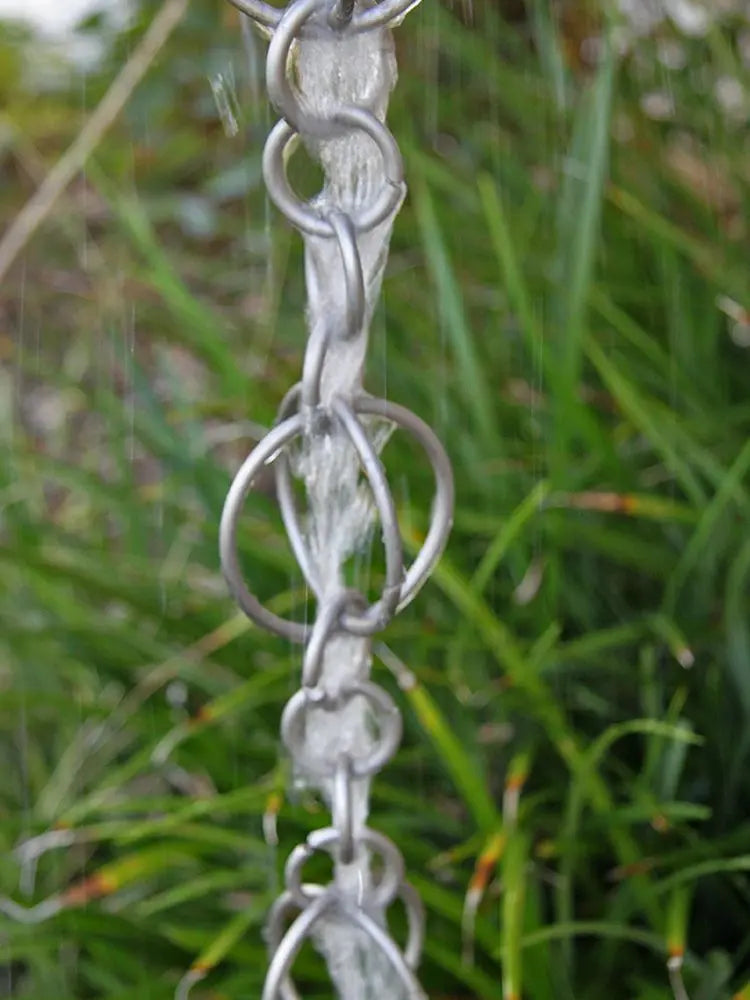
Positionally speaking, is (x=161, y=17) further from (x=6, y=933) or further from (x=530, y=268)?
(x=6, y=933)

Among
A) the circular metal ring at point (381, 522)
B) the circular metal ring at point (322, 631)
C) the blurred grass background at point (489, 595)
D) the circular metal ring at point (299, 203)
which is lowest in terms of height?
the blurred grass background at point (489, 595)

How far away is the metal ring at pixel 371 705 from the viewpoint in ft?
1.63

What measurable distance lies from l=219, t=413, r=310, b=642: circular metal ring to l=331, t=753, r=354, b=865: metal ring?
73 mm

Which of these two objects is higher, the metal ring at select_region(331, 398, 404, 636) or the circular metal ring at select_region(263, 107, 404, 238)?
the circular metal ring at select_region(263, 107, 404, 238)

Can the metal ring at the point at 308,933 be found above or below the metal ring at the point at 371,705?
below

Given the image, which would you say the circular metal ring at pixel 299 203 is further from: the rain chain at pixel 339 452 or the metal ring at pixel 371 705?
the metal ring at pixel 371 705

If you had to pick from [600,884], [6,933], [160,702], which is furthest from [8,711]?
[600,884]

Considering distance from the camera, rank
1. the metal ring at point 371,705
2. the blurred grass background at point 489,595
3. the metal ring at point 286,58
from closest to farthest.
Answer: the metal ring at point 286,58, the metal ring at point 371,705, the blurred grass background at point 489,595

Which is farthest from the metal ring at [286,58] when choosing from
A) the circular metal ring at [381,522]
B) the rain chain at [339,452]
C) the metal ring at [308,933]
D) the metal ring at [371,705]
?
the metal ring at [308,933]

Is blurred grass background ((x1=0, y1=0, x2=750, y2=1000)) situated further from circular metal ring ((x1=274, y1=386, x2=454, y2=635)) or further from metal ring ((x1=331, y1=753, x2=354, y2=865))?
metal ring ((x1=331, y1=753, x2=354, y2=865))

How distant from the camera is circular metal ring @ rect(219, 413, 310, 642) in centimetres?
44

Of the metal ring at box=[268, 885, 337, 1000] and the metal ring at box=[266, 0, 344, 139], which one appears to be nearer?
the metal ring at box=[266, 0, 344, 139]

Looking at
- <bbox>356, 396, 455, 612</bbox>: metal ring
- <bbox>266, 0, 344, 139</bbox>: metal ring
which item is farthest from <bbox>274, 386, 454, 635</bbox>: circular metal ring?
<bbox>266, 0, 344, 139</bbox>: metal ring

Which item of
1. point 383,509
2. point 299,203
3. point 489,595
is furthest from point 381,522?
point 489,595
